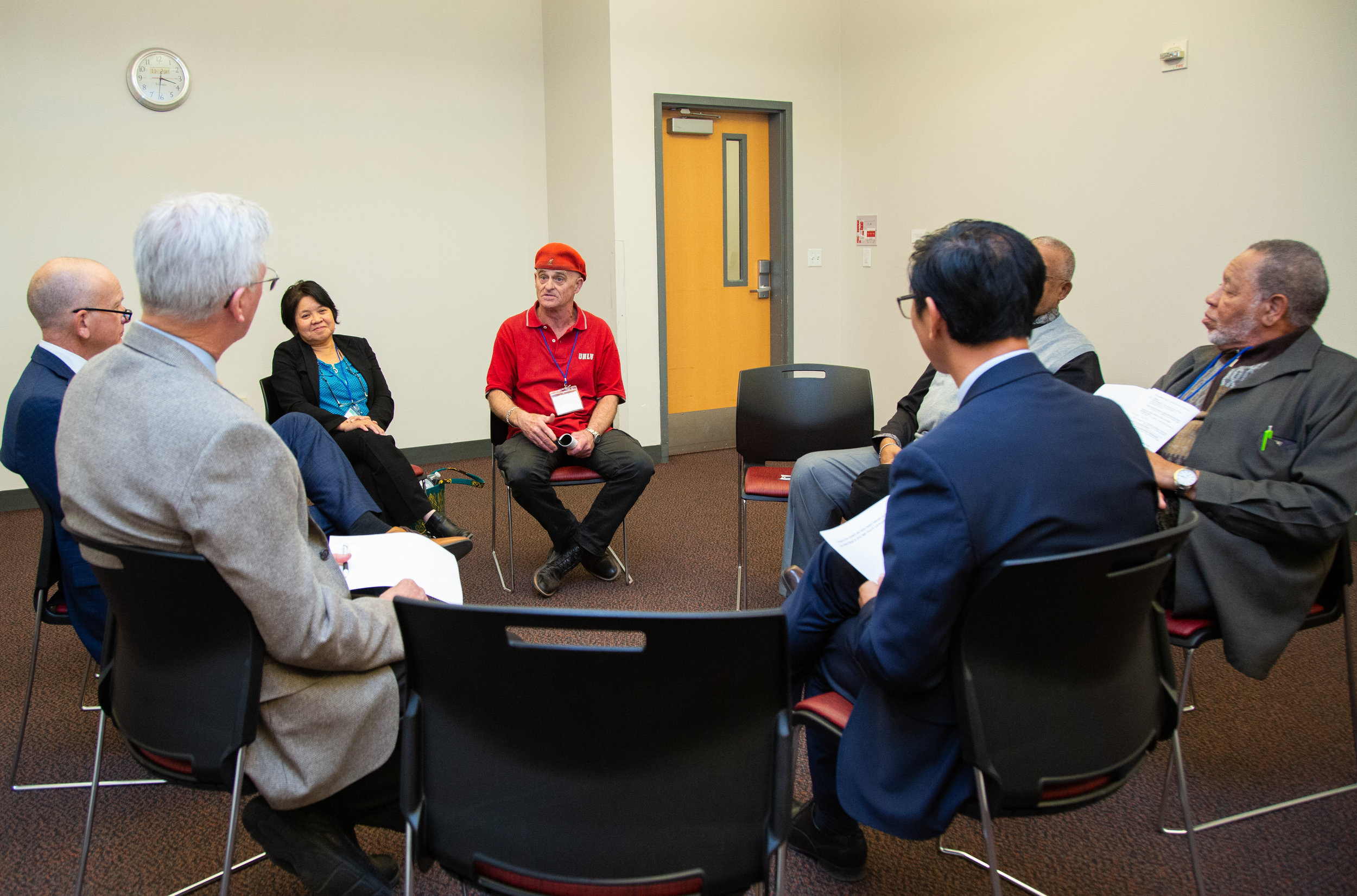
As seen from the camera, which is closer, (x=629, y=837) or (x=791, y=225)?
(x=629, y=837)

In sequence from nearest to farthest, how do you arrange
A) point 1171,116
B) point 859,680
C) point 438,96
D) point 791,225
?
point 859,680 → point 1171,116 → point 438,96 → point 791,225

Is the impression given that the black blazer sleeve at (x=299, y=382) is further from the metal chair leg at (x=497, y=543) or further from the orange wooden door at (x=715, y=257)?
the orange wooden door at (x=715, y=257)

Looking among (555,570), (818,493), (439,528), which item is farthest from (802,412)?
(439,528)

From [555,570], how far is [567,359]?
895 millimetres

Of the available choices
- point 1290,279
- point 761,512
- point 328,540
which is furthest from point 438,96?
point 1290,279

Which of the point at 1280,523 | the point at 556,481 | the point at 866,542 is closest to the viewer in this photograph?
the point at 866,542

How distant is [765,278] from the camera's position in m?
6.28

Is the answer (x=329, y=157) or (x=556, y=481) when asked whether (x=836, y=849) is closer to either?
(x=556, y=481)

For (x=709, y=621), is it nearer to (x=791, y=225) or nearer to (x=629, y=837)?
(x=629, y=837)

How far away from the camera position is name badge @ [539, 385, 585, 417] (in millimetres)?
3680

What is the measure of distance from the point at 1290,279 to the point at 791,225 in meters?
4.13

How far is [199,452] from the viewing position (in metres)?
1.22

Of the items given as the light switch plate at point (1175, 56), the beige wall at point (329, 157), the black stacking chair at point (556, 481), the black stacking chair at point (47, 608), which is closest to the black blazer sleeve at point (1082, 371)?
the black stacking chair at point (556, 481)

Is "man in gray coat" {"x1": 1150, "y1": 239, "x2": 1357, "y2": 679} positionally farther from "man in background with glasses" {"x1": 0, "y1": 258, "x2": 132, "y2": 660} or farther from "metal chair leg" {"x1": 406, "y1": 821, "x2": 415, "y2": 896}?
"man in background with glasses" {"x1": 0, "y1": 258, "x2": 132, "y2": 660}
